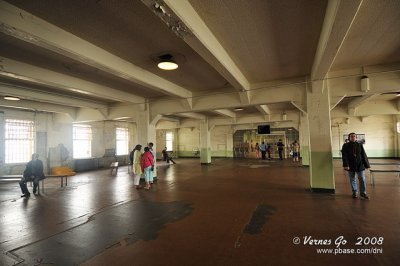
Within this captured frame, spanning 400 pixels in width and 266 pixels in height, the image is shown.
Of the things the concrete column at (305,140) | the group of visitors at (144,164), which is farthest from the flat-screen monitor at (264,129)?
the group of visitors at (144,164)

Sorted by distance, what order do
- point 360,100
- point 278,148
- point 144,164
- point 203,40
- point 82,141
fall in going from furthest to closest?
1. point 278,148
2. point 82,141
3. point 360,100
4. point 144,164
5. point 203,40

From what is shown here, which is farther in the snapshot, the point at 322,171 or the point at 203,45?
the point at 322,171

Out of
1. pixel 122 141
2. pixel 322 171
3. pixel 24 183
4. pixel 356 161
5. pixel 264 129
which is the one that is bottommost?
pixel 24 183

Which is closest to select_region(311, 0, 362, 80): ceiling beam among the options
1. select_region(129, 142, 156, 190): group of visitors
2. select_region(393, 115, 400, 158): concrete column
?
select_region(129, 142, 156, 190): group of visitors

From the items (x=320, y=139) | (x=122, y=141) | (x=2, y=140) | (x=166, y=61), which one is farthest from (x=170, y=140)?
(x=166, y=61)

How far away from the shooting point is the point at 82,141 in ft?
44.3

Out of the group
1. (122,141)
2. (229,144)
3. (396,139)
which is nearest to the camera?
(396,139)

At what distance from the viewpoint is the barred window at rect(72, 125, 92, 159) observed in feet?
42.9

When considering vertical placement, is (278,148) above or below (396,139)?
below

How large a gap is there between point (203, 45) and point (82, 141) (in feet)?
40.8

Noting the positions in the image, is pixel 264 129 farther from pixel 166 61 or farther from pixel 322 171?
pixel 166 61

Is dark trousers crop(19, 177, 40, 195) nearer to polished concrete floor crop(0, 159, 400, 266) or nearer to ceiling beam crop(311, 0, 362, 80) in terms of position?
polished concrete floor crop(0, 159, 400, 266)

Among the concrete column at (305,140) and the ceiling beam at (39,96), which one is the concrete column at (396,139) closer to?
the concrete column at (305,140)

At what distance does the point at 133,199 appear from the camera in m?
5.77
